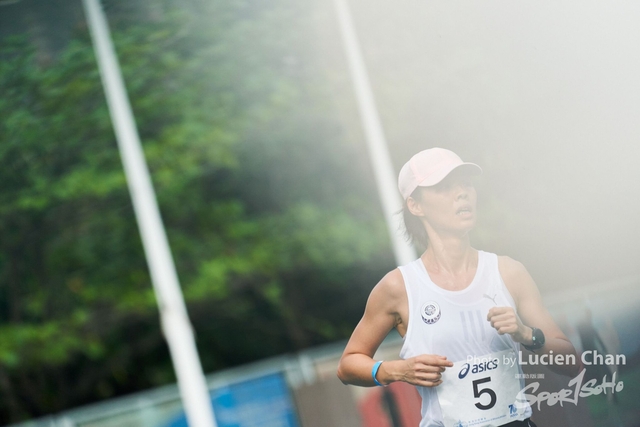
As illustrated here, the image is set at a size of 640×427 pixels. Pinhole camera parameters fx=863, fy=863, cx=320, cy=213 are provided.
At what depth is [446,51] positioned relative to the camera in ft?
12.7

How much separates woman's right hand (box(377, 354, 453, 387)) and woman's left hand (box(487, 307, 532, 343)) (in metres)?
0.20

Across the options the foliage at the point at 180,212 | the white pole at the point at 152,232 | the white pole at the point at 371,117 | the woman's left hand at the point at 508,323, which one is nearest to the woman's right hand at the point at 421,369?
the woman's left hand at the point at 508,323

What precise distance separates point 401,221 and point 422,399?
661 millimetres

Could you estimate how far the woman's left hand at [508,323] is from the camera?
281 cm

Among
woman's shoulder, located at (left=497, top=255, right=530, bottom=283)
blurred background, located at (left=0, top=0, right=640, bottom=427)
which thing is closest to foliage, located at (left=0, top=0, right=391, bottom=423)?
blurred background, located at (left=0, top=0, right=640, bottom=427)

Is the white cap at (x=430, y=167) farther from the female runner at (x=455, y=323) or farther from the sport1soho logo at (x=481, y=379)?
the sport1soho logo at (x=481, y=379)

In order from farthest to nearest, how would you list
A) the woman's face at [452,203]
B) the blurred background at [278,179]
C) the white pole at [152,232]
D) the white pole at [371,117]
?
the white pole at [152,232] < the white pole at [371,117] < the blurred background at [278,179] < the woman's face at [452,203]

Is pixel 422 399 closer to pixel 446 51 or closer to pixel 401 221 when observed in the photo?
pixel 401 221

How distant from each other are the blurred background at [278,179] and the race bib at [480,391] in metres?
0.37

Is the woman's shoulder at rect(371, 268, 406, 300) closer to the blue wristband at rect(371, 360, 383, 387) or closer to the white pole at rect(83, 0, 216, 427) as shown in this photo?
the blue wristband at rect(371, 360, 383, 387)

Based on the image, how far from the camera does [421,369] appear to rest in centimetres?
282

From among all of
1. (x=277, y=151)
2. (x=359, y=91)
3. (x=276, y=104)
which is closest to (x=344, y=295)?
(x=277, y=151)

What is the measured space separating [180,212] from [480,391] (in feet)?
32.5

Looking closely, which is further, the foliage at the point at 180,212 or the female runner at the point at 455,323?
the foliage at the point at 180,212
